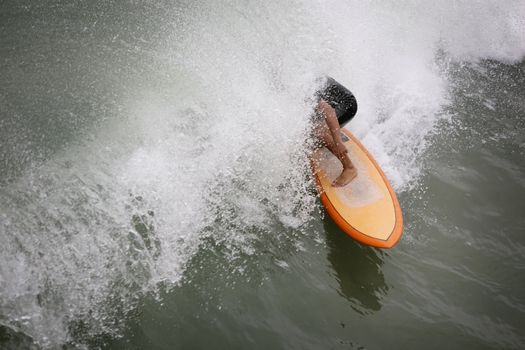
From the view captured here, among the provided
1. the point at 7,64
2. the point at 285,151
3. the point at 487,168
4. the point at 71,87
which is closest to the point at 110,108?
the point at 71,87

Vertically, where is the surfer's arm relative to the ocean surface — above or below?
above

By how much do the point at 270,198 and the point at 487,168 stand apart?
3691 mm

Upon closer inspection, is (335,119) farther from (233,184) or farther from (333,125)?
(233,184)

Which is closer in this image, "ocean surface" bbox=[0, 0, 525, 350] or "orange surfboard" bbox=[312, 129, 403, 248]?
"ocean surface" bbox=[0, 0, 525, 350]

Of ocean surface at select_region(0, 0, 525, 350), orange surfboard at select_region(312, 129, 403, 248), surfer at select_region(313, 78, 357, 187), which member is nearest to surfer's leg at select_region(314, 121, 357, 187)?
surfer at select_region(313, 78, 357, 187)

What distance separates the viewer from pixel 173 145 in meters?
4.75

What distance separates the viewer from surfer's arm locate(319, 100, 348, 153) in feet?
14.3

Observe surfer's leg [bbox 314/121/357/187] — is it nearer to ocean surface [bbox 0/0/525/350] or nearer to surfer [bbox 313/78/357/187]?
surfer [bbox 313/78/357/187]

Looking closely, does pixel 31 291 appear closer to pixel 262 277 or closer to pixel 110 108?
pixel 262 277

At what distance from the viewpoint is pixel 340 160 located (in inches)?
175

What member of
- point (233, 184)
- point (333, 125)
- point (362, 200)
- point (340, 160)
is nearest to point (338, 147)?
point (340, 160)

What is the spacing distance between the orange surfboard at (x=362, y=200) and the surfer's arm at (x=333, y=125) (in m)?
0.45

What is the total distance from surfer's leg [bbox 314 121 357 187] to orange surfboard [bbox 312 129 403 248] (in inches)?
5.1

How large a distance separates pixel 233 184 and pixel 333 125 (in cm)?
145
